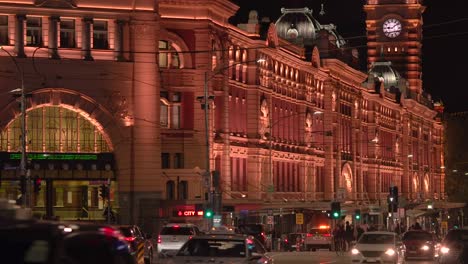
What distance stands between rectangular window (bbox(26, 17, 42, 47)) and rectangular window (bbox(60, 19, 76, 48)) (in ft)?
4.72

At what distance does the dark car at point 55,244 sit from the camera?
14305 mm

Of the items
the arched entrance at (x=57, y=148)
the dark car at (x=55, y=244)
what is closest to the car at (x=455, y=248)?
the dark car at (x=55, y=244)

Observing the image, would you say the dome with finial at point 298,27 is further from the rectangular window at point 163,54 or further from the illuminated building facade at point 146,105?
the rectangular window at point 163,54

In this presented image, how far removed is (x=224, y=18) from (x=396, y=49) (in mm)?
102040

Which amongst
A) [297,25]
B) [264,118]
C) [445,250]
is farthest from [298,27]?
[445,250]

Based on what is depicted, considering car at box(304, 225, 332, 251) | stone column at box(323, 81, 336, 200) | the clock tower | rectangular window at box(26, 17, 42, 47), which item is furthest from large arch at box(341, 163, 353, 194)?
the clock tower

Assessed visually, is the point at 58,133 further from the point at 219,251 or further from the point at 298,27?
the point at 298,27

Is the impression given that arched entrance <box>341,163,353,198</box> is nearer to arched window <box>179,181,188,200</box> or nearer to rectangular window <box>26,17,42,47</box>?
arched window <box>179,181,188,200</box>

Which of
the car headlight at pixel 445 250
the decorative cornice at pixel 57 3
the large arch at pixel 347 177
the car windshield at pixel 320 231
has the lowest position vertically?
the car windshield at pixel 320 231

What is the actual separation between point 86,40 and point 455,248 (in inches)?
1736

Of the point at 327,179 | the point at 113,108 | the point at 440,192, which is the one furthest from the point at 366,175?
the point at 113,108

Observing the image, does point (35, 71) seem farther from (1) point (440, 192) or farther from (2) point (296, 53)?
(1) point (440, 192)

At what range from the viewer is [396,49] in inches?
7234

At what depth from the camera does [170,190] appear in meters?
80.7
